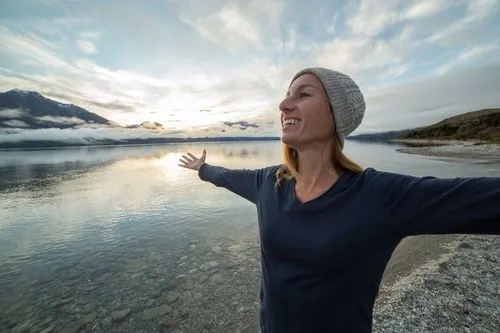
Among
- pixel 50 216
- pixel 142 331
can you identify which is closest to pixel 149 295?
pixel 142 331

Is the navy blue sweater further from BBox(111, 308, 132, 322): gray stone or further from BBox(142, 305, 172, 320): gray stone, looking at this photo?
BBox(111, 308, 132, 322): gray stone

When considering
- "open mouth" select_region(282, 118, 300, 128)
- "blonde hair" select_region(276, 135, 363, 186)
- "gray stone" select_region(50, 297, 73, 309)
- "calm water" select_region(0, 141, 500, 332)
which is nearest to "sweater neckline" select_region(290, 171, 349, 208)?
"blonde hair" select_region(276, 135, 363, 186)

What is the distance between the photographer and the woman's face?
255 centimetres

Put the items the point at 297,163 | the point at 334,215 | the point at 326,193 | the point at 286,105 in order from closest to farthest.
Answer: the point at 334,215 → the point at 326,193 → the point at 286,105 → the point at 297,163

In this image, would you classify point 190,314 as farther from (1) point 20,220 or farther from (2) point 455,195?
(1) point 20,220

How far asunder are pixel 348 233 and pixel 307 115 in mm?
1147

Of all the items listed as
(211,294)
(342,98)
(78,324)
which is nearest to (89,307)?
(78,324)

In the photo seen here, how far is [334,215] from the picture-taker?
2068mm

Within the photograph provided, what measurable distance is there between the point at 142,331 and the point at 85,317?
2301 mm

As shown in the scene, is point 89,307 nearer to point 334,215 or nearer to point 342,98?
point 334,215

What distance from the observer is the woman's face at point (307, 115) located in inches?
101

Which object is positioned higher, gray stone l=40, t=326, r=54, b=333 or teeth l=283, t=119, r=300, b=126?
teeth l=283, t=119, r=300, b=126

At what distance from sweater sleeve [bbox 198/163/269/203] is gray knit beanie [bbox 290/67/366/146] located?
1.03 m

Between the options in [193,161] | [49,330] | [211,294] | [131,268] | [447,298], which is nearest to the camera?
[193,161]
